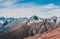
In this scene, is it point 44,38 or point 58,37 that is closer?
point 58,37

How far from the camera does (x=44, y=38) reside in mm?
150000

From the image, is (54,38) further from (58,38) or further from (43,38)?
(43,38)

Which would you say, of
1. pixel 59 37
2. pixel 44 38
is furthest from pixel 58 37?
pixel 44 38

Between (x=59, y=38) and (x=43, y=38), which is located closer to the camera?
(x=59, y=38)

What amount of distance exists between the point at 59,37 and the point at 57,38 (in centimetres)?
198

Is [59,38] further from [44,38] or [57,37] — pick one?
[44,38]

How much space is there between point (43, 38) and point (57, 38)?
1723 cm

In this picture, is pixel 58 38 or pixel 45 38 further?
pixel 45 38

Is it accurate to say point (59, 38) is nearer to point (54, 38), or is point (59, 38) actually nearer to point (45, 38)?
point (54, 38)

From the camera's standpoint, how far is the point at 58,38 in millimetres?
136375

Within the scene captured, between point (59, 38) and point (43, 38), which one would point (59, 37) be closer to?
point (59, 38)

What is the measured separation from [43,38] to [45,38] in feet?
5.33

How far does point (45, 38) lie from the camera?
151 meters

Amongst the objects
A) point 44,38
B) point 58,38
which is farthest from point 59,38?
point 44,38
